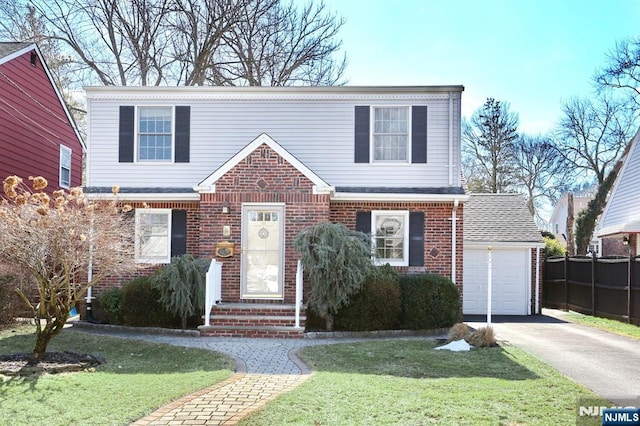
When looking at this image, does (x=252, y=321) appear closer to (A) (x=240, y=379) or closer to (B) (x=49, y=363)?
(A) (x=240, y=379)

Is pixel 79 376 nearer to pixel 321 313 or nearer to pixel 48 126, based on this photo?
pixel 321 313

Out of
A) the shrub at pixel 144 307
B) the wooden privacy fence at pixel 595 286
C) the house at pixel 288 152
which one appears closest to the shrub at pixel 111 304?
the shrub at pixel 144 307

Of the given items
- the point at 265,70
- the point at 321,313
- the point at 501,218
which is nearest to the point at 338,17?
the point at 265,70

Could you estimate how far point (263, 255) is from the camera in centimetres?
1325

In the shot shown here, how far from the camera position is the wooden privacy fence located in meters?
14.1

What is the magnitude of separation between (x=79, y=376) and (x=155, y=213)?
7.08 m

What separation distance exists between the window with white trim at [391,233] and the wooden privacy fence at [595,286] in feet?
19.1

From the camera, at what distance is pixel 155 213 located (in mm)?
14219

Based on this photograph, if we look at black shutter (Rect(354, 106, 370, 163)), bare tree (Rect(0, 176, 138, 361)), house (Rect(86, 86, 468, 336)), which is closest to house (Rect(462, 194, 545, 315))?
house (Rect(86, 86, 468, 336))

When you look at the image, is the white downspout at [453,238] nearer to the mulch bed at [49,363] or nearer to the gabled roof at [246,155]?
the gabled roof at [246,155]

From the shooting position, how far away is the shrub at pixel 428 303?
40.4 ft

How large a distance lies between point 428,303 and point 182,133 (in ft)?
25.1

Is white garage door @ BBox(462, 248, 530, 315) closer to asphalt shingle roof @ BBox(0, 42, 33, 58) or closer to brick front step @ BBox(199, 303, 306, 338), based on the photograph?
brick front step @ BBox(199, 303, 306, 338)

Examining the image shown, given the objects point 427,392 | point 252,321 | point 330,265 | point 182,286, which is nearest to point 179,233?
point 182,286
